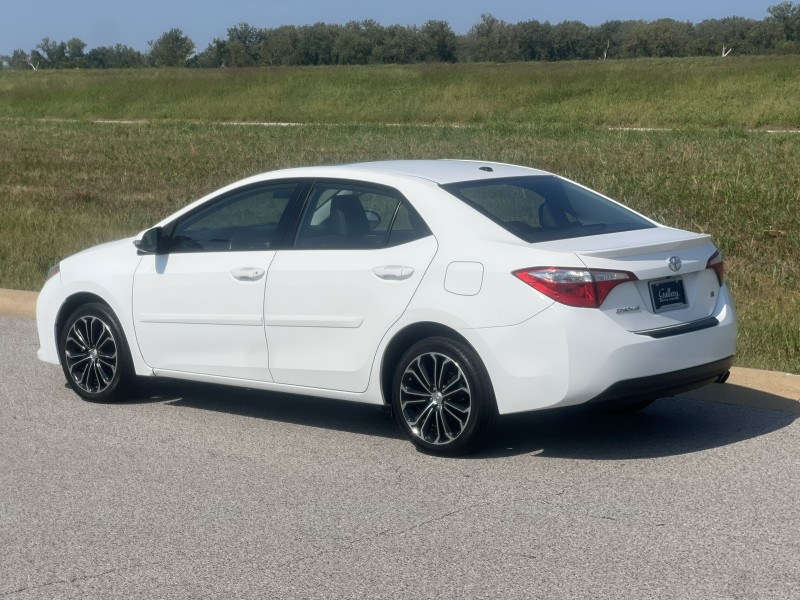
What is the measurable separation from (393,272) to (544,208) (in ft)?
3.13

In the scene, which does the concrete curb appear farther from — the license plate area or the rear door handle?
the rear door handle

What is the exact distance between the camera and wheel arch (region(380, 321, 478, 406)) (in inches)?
271

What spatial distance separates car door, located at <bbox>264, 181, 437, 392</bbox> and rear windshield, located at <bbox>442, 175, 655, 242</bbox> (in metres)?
0.40

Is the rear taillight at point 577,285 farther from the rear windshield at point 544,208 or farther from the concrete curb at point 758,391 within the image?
the concrete curb at point 758,391

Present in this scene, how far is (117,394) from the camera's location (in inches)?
338

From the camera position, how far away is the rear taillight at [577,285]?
256 inches

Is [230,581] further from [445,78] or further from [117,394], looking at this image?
[445,78]

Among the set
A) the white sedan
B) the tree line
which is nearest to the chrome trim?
the white sedan

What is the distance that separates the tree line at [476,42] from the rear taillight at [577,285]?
12538cm

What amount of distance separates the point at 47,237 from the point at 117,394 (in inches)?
343

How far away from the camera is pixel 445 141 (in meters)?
29.1

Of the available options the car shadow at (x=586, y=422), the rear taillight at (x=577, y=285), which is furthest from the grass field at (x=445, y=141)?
the rear taillight at (x=577, y=285)

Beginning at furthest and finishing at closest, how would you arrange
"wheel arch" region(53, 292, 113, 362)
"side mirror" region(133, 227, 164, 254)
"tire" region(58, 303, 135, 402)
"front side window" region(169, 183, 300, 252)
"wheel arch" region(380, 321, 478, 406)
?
"wheel arch" region(53, 292, 113, 362) → "tire" region(58, 303, 135, 402) → "side mirror" region(133, 227, 164, 254) → "front side window" region(169, 183, 300, 252) → "wheel arch" region(380, 321, 478, 406)

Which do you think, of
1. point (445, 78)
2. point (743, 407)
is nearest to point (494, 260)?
point (743, 407)
